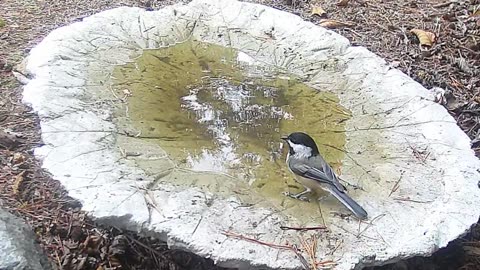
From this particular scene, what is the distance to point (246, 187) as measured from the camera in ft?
9.22

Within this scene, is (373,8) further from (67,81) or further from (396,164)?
(67,81)

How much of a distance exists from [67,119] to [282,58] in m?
1.48

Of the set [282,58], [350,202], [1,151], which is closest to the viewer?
[350,202]

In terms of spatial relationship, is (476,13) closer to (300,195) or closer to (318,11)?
(318,11)

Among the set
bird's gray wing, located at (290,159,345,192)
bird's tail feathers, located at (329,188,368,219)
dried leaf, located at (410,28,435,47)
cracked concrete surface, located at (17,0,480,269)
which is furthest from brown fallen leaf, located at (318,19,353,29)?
bird's tail feathers, located at (329,188,368,219)

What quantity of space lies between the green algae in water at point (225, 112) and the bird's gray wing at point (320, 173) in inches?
4.6

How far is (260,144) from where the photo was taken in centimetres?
317

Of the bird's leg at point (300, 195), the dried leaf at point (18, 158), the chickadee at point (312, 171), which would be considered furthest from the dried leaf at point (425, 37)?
the dried leaf at point (18, 158)

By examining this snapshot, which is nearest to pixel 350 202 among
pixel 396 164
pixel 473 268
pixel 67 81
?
pixel 396 164

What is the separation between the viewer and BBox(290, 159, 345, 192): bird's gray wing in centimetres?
273

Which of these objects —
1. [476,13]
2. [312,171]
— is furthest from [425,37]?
[312,171]

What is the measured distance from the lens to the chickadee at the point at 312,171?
2688 mm

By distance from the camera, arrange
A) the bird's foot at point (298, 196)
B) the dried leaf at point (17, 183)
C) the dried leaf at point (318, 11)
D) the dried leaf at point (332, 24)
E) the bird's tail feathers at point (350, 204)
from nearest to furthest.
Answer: the bird's tail feathers at point (350, 204) → the bird's foot at point (298, 196) → the dried leaf at point (17, 183) → the dried leaf at point (332, 24) → the dried leaf at point (318, 11)

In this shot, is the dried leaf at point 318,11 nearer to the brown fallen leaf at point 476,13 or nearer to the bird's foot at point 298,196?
Answer: the brown fallen leaf at point 476,13
